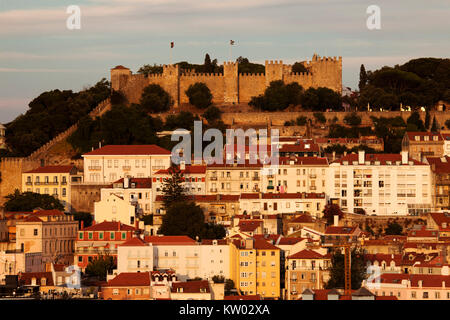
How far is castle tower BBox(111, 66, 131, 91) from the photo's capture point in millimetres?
78312

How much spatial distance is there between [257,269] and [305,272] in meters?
1.92

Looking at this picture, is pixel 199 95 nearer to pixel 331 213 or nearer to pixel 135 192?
pixel 135 192

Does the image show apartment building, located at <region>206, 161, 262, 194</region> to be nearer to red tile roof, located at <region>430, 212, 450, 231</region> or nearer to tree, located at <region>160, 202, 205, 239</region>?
tree, located at <region>160, 202, 205, 239</region>

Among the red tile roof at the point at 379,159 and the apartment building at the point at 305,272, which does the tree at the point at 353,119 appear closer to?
the red tile roof at the point at 379,159

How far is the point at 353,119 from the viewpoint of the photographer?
73.4 m

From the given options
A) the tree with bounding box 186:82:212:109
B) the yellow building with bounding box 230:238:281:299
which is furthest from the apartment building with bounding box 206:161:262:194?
the tree with bounding box 186:82:212:109

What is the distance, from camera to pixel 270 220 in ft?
186

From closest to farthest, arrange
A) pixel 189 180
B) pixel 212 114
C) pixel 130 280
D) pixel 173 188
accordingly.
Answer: pixel 130 280 < pixel 173 188 < pixel 189 180 < pixel 212 114

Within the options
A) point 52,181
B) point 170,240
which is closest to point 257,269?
point 170,240

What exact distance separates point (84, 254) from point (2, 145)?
19.0 m

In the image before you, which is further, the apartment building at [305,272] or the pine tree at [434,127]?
the pine tree at [434,127]

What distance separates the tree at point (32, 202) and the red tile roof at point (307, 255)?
53.7 ft

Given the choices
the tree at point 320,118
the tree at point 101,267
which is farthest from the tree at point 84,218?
the tree at point 320,118

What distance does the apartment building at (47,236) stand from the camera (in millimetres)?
54688
